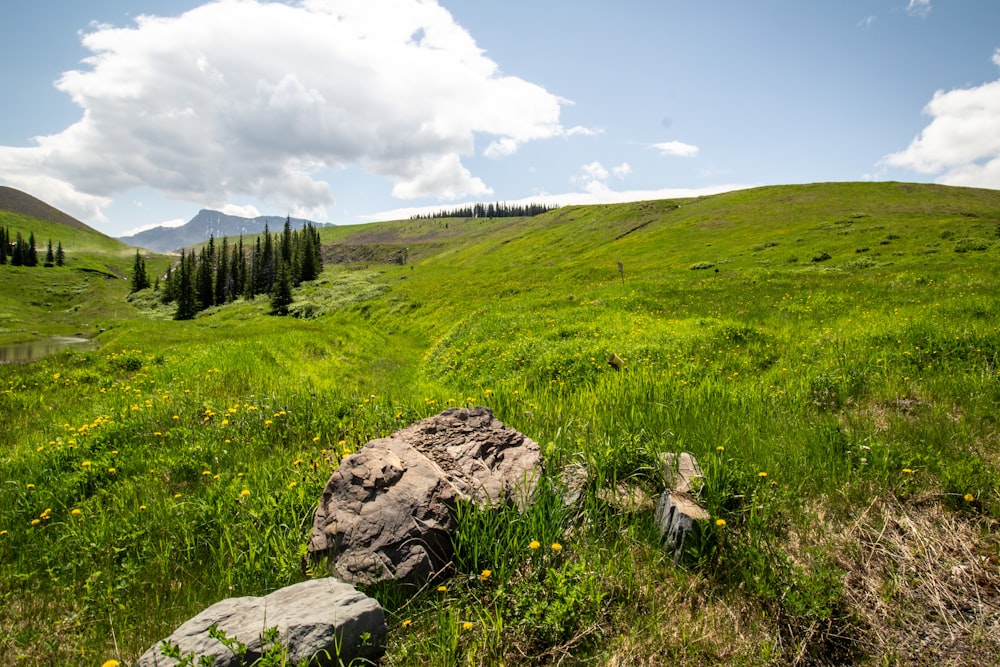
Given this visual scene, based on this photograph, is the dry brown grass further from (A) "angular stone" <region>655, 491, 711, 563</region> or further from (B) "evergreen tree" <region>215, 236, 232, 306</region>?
(B) "evergreen tree" <region>215, 236, 232, 306</region>

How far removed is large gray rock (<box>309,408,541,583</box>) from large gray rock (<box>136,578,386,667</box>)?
1.49ft

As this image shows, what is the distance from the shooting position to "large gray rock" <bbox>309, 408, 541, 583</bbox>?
3.78 metres

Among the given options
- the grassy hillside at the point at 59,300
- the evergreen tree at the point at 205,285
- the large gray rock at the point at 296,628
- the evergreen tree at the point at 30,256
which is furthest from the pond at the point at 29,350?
the evergreen tree at the point at 30,256

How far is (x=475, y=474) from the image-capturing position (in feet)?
15.7

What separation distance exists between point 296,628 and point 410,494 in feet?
4.48

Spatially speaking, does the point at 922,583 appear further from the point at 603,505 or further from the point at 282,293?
the point at 282,293

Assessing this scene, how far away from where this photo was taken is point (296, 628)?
294cm

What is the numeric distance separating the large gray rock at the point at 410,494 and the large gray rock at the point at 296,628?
0.45 meters

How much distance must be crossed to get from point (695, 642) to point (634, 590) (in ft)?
1.70

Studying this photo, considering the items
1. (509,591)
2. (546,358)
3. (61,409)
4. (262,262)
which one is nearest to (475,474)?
(509,591)

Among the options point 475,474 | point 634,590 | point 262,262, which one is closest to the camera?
point 634,590

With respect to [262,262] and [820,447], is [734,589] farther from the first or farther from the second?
[262,262]

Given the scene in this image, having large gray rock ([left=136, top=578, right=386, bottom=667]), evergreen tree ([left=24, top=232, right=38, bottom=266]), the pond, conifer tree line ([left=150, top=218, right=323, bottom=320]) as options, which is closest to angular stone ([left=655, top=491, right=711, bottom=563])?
large gray rock ([left=136, top=578, right=386, bottom=667])

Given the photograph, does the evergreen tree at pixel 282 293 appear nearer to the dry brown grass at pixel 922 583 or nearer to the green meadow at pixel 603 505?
the green meadow at pixel 603 505
